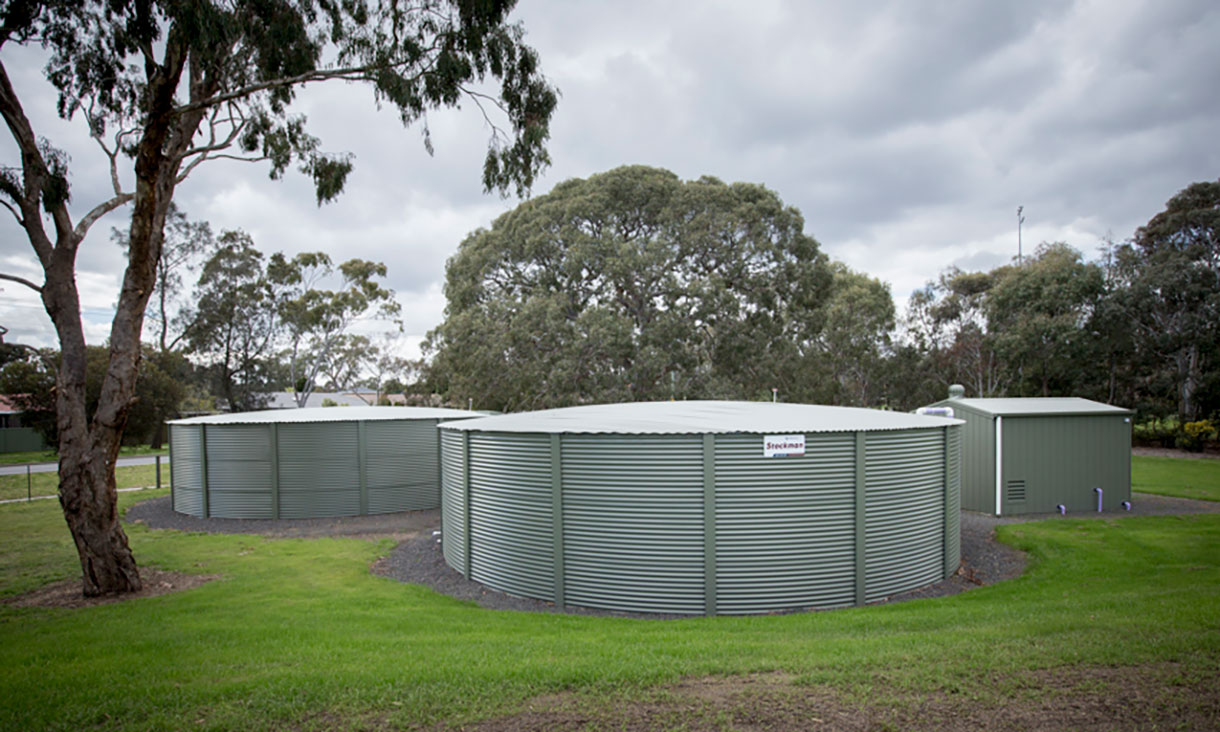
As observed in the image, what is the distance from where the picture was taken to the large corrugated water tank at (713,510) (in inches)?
321

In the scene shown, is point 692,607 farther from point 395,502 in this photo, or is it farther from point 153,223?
point 395,502

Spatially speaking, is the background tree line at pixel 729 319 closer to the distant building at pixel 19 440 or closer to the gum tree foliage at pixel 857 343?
the gum tree foliage at pixel 857 343

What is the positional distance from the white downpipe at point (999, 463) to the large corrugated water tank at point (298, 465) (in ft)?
39.8

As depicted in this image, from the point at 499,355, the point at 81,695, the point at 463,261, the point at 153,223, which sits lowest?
the point at 81,695

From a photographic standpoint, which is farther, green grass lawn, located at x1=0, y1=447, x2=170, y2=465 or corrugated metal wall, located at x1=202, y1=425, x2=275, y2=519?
green grass lawn, located at x1=0, y1=447, x2=170, y2=465

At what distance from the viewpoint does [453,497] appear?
10773 millimetres

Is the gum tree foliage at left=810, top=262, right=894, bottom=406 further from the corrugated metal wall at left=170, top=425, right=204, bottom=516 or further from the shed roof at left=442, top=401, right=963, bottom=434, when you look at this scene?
the corrugated metal wall at left=170, top=425, right=204, bottom=516

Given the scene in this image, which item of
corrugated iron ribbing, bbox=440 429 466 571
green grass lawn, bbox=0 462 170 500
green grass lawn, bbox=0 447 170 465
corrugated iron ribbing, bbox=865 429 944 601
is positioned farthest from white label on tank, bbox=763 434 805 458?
green grass lawn, bbox=0 447 170 465

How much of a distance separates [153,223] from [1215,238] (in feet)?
128

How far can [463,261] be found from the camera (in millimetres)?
30562

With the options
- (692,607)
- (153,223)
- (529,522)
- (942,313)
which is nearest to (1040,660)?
(692,607)

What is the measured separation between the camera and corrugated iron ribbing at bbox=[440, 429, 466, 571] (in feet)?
33.6

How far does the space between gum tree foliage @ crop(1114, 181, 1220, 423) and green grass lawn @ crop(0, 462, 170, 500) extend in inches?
1559

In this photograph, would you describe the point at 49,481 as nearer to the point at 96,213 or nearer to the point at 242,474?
the point at 242,474
